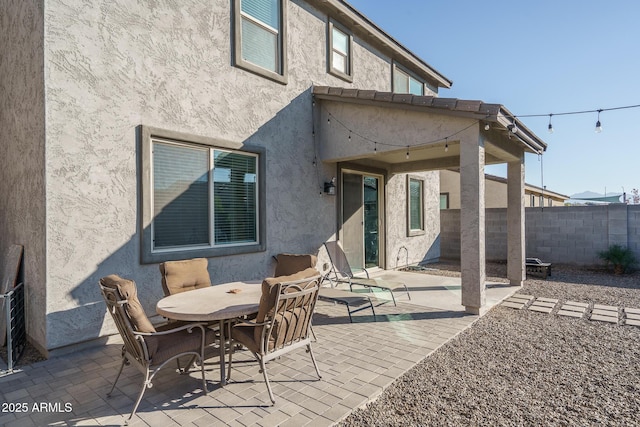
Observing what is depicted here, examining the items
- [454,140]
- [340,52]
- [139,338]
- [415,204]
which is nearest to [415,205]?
[415,204]

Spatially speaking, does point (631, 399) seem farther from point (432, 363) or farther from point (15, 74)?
point (15, 74)

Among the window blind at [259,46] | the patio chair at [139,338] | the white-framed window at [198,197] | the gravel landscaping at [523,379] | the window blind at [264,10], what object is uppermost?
the window blind at [264,10]

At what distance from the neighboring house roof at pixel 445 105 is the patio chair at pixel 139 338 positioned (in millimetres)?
5221

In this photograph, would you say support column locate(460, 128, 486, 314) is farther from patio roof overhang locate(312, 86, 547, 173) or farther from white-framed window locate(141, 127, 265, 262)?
white-framed window locate(141, 127, 265, 262)

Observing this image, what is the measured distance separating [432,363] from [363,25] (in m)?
8.61

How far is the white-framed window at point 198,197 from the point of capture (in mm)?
5301

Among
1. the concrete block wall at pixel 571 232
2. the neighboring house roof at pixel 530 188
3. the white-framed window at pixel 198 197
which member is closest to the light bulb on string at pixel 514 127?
the white-framed window at pixel 198 197

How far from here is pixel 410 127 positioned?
6.68m

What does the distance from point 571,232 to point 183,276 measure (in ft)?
40.5

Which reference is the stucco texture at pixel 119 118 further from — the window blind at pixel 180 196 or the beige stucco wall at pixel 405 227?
the beige stucco wall at pixel 405 227

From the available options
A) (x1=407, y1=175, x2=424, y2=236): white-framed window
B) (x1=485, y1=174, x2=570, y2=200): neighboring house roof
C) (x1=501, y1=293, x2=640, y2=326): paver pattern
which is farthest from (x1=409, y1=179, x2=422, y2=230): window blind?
(x1=485, y1=174, x2=570, y2=200): neighboring house roof

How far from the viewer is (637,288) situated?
8.28 meters

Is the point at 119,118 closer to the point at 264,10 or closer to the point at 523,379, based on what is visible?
the point at 264,10

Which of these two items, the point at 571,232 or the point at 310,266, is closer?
the point at 310,266
